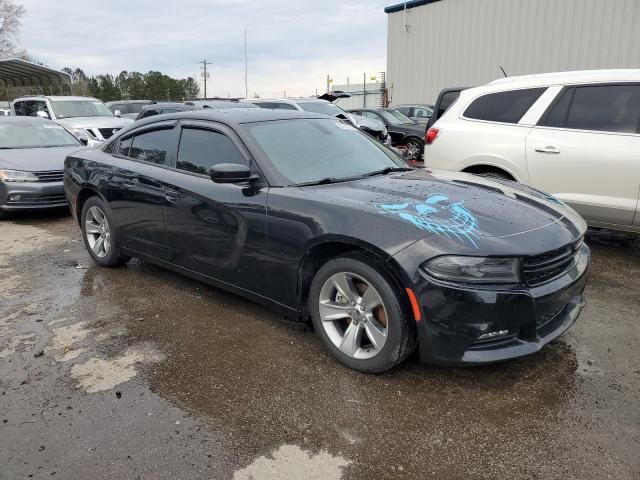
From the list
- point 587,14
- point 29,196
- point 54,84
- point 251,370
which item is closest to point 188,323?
point 251,370

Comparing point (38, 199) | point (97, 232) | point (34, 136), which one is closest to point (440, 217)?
point (97, 232)

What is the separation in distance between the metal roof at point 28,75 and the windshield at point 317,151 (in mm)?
24013

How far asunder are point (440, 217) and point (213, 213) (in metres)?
1.68

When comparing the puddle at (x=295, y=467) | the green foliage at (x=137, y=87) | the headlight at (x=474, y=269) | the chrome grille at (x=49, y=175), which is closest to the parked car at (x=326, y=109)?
the chrome grille at (x=49, y=175)

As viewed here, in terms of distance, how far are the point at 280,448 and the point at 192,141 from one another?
8.62 ft

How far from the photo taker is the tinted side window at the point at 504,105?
219 inches

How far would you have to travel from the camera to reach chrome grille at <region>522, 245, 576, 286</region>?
2.85m

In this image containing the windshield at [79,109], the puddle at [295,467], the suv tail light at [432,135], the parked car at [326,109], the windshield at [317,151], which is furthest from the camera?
the windshield at [79,109]

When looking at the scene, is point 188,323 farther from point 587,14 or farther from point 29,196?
point 587,14

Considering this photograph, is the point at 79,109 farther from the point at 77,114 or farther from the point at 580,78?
the point at 580,78

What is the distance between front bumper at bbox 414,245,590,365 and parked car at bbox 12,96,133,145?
11.3 m

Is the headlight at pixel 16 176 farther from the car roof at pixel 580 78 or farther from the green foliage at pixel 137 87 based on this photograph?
the green foliage at pixel 137 87

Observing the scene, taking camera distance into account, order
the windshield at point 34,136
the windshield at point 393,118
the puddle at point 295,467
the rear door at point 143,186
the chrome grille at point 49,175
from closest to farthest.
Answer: the puddle at point 295,467 → the rear door at point 143,186 → the chrome grille at point 49,175 → the windshield at point 34,136 → the windshield at point 393,118

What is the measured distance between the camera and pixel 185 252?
421 centimetres
